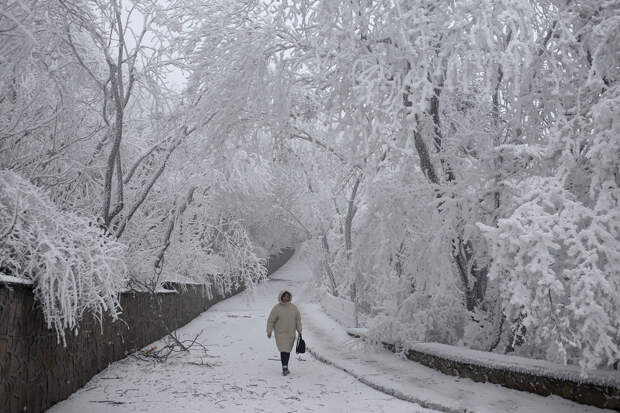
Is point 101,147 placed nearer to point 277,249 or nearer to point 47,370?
point 47,370

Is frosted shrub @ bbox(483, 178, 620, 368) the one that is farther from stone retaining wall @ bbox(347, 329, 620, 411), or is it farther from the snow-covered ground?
the snow-covered ground

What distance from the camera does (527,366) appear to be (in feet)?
27.5

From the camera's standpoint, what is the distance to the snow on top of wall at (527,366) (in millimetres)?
7242

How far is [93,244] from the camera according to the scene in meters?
7.82

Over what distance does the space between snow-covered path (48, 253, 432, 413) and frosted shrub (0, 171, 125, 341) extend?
1594 millimetres

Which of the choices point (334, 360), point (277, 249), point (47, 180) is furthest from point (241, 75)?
point (277, 249)

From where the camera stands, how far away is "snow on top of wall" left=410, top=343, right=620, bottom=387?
7.24 m

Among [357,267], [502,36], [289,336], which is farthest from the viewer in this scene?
[357,267]

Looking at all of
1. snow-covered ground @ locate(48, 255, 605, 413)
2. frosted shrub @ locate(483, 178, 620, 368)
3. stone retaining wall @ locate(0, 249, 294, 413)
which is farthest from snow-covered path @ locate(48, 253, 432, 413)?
frosted shrub @ locate(483, 178, 620, 368)

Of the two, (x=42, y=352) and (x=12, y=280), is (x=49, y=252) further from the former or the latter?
(x=42, y=352)

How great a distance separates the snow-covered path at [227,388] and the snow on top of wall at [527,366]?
1450mm

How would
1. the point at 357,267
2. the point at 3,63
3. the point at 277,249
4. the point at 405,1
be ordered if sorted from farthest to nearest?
the point at 277,249, the point at 357,267, the point at 405,1, the point at 3,63

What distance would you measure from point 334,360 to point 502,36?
727cm

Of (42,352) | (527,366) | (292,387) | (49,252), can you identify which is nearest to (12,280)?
(49,252)
